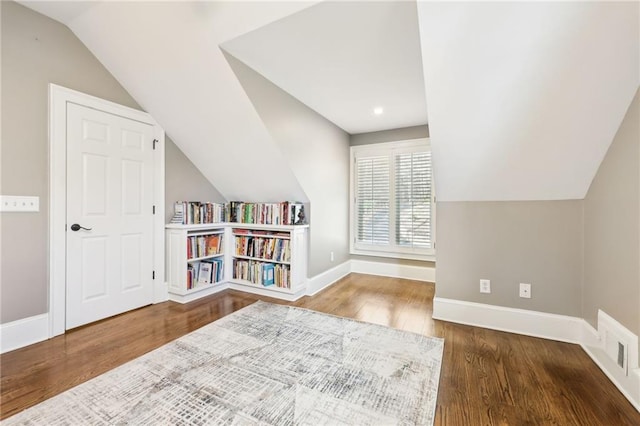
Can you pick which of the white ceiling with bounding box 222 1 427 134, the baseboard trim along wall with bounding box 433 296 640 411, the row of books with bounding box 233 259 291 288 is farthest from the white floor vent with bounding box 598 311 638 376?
the row of books with bounding box 233 259 291 288

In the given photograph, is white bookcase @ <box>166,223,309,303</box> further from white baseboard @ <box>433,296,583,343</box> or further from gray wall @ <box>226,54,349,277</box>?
white baseboard @ <box>433,296,583,343</box>

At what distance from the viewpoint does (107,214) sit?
2.64 m

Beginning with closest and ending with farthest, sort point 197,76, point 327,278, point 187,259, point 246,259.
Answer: point 197,76 < point 187,259 < point 246,259 < point 327,278

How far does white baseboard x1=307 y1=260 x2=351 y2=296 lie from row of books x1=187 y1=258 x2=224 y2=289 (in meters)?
1.18

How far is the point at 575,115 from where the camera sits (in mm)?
1735

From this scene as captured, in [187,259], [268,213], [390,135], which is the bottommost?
[187,259]

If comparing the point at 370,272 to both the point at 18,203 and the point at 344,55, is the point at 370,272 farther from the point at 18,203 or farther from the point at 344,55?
the point at 18,203

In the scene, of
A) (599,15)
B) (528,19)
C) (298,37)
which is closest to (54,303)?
(298,37)

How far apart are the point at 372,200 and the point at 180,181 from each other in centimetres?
277

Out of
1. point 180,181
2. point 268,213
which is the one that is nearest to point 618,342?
point 268,213

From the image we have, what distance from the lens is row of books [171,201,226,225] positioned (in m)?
3.19

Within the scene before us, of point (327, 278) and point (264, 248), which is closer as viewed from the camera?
point (264, 248)

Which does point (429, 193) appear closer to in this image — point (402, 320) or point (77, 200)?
point (402, 320)

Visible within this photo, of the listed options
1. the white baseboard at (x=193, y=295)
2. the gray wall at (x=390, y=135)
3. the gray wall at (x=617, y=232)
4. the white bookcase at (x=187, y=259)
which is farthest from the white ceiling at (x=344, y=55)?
the white baseboard at (x=193, y=295)
